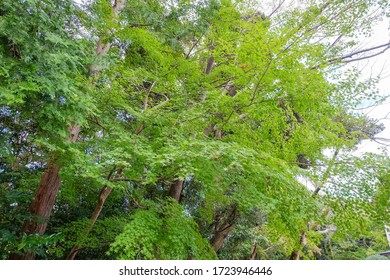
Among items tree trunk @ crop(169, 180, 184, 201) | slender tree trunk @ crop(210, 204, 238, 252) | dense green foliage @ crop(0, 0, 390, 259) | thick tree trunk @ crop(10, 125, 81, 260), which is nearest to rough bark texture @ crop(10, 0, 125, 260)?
thick tree trunk @ crop(10, 125, 81, 260)

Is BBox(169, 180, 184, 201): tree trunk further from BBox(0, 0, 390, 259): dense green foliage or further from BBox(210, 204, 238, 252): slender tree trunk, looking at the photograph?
BBox(210, 204, 238, 252): slender tree trunk

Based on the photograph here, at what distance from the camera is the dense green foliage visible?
7.42 ft

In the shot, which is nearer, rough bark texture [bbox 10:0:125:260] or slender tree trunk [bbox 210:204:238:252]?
rough bark texture [bbox 10:0:125:260]

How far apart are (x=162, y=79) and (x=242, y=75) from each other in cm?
126

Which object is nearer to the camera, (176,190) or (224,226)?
(176,190)

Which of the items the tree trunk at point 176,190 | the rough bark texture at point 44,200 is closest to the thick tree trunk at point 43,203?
the rough bark texture at point 44,200

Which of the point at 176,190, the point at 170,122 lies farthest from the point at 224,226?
the point at 170,122

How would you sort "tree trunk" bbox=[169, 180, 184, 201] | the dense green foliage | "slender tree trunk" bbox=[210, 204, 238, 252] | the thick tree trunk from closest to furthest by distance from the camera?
1. the dense green foliage
2. the thick tree trunk
3. "tree trunk" bbox=[169, 180, 184, 201]
4. "slender tree trunk" bbox=[210, 204, 238, 252]

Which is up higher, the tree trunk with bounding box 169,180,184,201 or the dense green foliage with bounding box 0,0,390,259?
the dense green foliage with bounding box 0,0,390,259

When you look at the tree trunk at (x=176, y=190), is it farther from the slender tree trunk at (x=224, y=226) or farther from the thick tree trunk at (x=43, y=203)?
the thick tree trunk at (x=43, y=203)

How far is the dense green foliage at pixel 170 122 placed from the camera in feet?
7.42

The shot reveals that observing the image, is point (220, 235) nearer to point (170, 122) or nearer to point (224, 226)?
point (224, 226)

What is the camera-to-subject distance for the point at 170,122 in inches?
126
